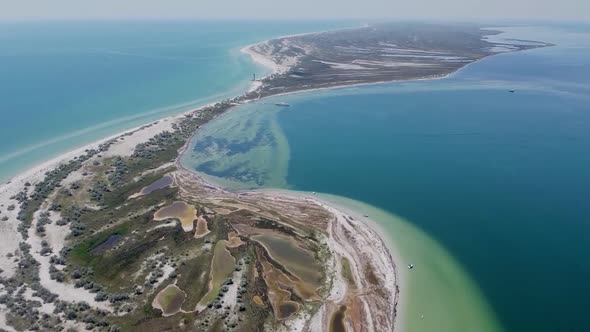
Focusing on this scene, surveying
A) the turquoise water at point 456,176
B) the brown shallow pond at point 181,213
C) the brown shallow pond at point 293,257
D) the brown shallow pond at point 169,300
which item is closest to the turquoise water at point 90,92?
the turquoise water at point 456,176

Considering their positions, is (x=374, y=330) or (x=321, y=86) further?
(x=321, y=86)

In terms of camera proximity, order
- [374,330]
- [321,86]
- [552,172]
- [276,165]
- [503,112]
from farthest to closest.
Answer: [321,86], [503,112], [276,165], [552,172], [374,330]

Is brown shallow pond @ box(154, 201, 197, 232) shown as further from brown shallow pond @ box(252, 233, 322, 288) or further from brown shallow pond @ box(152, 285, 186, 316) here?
brown shallow pond @ box(152, 285, 186, 316)

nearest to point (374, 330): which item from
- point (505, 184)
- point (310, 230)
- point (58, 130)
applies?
point (310, 230)

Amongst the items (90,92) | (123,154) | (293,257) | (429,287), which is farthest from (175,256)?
(90,92)

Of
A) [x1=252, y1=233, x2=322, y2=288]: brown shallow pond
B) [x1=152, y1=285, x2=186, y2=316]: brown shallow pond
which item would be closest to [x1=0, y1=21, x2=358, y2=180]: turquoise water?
[x1=152, y1=285, x2=186, y2=316]: brown shallow pond

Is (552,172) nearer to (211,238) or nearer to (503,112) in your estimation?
(503,112)
